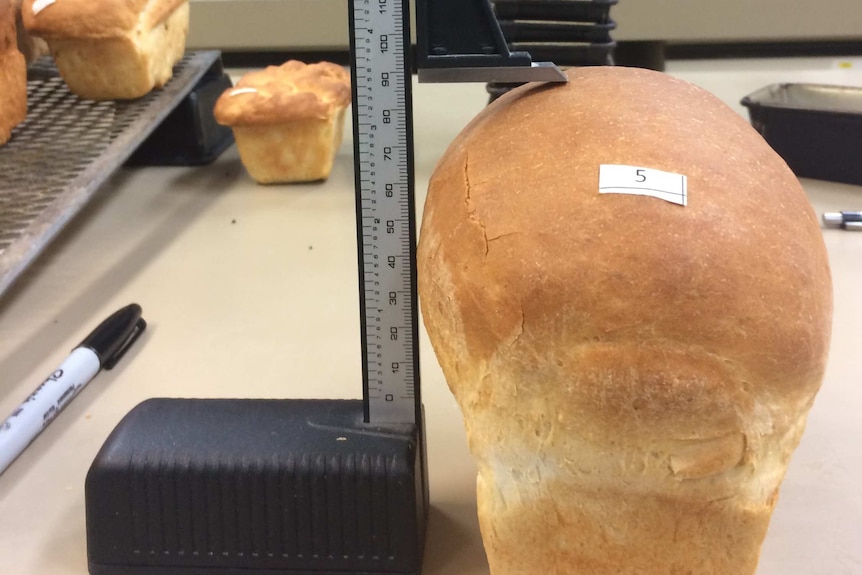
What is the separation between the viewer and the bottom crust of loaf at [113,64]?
1429mm

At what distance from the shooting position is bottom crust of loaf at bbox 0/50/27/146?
1290 mm

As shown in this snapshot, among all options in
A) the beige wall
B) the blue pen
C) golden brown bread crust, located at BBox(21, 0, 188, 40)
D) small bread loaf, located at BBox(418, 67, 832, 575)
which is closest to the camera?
small bread loaf, located at BBox(418, 67, 832, 575)

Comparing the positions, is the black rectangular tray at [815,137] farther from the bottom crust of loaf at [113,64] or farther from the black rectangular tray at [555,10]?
the bottom crust of loaf at [113,64]

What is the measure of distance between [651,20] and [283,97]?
111cm

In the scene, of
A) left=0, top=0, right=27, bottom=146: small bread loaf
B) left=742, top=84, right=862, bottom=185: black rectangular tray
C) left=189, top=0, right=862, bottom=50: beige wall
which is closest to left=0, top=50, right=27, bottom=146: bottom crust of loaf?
left=0, top=0, right=27, bottom=146: small bread loaf

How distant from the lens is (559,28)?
1163mm

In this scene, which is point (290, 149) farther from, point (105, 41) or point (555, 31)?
point (555, 31)

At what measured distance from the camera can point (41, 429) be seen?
2.97 feet

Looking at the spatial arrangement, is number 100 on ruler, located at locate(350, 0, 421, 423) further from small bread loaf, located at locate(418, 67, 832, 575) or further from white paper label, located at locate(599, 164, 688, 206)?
white paper label, located at locate(599, 164, 688, 206)

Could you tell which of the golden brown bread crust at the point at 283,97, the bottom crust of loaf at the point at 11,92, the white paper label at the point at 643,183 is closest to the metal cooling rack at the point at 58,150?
the bottom crust of loaf at the point at 11,92

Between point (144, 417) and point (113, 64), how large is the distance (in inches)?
36.6

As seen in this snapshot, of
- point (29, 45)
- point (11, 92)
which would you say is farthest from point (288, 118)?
point (29, 45)

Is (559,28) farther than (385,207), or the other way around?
(559,28)

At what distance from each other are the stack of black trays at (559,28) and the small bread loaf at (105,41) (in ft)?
2.22
